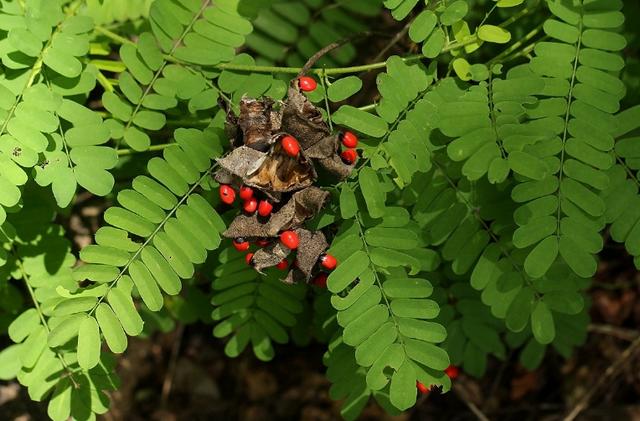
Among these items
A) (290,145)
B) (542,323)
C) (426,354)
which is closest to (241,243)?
(290,145)

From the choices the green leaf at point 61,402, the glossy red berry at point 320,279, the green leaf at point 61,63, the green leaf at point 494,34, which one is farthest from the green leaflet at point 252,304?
the green leaf at point 494,34

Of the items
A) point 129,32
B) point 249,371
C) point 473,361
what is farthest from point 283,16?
point 249,371

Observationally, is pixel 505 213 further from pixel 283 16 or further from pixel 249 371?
pixel 249 371

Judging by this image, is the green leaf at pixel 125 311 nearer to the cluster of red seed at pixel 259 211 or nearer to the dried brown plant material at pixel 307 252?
the cluster of red seed at pixel 259 211

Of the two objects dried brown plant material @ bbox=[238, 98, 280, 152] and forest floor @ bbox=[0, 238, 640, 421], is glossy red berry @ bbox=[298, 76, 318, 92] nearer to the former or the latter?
dried brown plant material @ bbox=[238, 98, 280, 152]

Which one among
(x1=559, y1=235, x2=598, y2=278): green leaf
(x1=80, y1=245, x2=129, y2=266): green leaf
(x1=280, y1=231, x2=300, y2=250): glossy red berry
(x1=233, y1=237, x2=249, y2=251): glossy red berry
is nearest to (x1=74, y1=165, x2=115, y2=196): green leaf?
(x1=80, y1=245, x2=129, y2=266): green leaf
